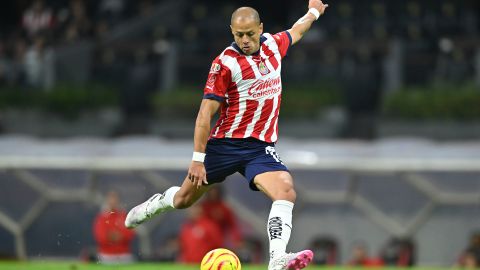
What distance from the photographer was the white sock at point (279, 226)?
31.0 ft

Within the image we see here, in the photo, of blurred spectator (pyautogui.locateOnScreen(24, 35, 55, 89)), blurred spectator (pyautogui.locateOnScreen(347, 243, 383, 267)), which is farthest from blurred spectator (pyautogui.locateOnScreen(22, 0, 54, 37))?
blurred spectator (pyautogui.locateOnScreen(347, 243, 383, 267))

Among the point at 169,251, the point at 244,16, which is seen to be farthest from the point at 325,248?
the point at 244,16

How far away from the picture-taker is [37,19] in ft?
83.6

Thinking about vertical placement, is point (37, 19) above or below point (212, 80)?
above

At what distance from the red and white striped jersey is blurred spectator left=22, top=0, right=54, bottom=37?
15262mm

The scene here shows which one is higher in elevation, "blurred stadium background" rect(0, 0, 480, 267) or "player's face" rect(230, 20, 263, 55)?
"player's face" rect(230, 20, 263, 55)

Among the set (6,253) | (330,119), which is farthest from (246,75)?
(330,119)

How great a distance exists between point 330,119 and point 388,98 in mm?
1217

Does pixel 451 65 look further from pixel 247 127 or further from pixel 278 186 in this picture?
pixel 278 186

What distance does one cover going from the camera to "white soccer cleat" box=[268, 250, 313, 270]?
9.14m

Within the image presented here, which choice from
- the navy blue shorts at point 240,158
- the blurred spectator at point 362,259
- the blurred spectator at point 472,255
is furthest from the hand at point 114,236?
the navy blue shorts at point 240,158

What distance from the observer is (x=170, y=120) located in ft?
70.3

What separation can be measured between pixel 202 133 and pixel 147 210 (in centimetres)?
154

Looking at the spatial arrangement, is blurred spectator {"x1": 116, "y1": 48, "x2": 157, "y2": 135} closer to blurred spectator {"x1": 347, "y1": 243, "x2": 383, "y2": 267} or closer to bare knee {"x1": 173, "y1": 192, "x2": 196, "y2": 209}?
blurred spectator {"x1": 347, "y1": 243, "x2": 383, "y2": 267}
